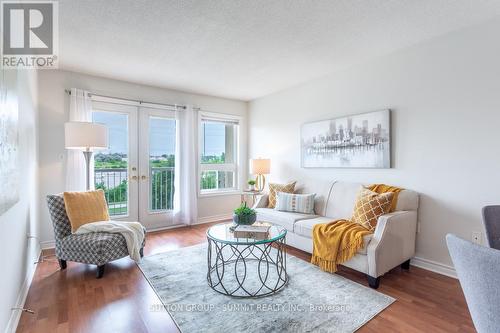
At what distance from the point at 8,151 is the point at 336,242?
267 cm

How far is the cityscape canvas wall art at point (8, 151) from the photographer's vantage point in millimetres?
1454

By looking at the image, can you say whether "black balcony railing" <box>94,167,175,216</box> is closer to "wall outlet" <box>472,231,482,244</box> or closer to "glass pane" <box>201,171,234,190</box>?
"glass pane" <box>201,171,234,190</box>

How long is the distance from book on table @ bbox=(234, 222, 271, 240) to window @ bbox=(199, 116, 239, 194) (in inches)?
102

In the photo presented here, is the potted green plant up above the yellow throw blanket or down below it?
above

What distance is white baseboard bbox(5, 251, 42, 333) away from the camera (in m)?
1.71

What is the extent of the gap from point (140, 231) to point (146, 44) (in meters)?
2.06

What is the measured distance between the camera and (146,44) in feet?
9.15

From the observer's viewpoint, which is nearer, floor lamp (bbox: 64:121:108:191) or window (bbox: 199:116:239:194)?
floor lamp (bbox: 64:121:108:191)

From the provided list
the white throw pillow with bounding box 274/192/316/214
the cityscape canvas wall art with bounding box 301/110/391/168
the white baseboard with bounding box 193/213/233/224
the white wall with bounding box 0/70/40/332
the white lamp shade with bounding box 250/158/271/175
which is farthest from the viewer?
the white baseboard with bounding box 193/213/233/224

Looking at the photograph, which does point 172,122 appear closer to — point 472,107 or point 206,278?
Answer: point 206,278

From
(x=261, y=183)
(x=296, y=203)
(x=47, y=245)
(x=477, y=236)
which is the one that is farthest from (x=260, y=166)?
(x=47, y=245)

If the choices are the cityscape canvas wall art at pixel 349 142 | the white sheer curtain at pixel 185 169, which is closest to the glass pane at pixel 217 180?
the white sheer curtain at pixel 185 169

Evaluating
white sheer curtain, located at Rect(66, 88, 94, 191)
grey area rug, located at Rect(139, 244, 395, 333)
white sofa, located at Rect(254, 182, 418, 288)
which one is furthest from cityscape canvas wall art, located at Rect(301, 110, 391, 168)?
white sheer curtain, located at Rect(66, 88, 94, 191)

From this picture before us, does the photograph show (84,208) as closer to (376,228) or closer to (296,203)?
(296,203)
